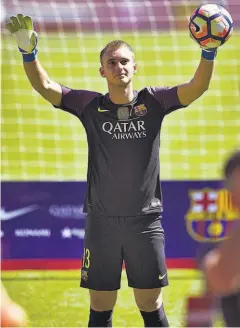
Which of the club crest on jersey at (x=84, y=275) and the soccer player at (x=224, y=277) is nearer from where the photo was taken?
the soccer player at (x=224, y=277)

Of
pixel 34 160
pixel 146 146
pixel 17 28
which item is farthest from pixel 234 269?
pixel 34 160

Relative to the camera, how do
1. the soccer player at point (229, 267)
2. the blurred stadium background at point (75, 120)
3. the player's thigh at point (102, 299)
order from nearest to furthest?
the soccer player at point (229, 267) < the player's thigh at point (102, 299) < the blurred stadium background at point (75, 120)

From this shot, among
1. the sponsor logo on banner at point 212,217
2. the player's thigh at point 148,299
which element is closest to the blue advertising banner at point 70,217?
the sponsor logo on banner at point 212,217

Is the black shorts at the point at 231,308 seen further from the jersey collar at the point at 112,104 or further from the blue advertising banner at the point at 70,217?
the blue advertising banner at the point at 70,217

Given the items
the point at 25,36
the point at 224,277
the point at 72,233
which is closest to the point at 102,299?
the point at 25,36

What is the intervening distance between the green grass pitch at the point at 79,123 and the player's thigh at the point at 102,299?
150 inches

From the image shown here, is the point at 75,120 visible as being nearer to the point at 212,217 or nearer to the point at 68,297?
the point at 212,217

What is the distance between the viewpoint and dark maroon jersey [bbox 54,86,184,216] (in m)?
4.53

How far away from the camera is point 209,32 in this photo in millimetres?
4445

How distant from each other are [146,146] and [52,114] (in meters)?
5.01

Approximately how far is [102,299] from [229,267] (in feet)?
6.44

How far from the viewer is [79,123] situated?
9.82 meters

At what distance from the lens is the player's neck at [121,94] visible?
4598 mm

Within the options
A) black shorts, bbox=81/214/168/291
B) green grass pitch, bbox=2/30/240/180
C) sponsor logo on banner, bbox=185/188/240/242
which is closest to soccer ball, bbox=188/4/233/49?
black shorts, bbox=81/214/168/291
